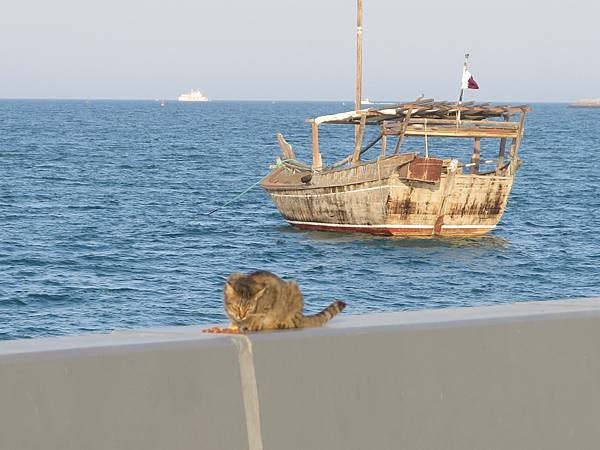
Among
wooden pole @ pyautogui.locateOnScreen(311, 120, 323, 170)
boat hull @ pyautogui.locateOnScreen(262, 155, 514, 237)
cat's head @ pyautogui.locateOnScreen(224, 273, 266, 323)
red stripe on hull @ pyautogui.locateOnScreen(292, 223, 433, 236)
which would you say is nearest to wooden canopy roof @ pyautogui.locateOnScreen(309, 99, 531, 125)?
wooden pole @ pyautogui.locateOnScreen(311, 120, 323, 170)

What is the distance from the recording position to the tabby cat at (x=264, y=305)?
393 cm

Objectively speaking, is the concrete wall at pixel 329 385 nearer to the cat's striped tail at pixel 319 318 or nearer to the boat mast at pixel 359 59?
the cat's striped tail at pixel 319 318

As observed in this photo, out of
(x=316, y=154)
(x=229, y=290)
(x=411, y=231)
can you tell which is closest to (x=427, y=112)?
(x=411, y=231)

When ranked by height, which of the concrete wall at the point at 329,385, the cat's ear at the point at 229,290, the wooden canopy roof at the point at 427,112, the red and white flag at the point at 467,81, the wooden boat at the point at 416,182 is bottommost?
the wooden boat at the point at 416,182

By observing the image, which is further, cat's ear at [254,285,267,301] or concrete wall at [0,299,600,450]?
cat's ear at [254,285,267,301]

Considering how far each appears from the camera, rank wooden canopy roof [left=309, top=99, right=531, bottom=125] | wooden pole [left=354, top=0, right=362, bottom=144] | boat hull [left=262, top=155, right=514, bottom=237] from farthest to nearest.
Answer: wooden pole [left=354, top=0, right=362, bottom=144] < boat hull [left=262, top=155, right=514, bottom=237] < wooden canopy roof [left=309, top=99, right=531, bottom=125]

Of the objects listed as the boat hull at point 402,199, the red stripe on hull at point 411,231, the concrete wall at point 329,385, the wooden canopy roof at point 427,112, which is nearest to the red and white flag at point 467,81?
the wooden canopy roof at point 427,112

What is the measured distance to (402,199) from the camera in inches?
1369

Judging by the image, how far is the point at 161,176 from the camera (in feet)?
231

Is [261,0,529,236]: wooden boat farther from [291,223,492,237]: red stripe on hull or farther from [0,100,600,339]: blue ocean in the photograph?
[0,100,600,339]: blue ocean

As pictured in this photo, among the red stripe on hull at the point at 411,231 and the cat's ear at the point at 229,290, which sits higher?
the cat's ear at the point at 229,290

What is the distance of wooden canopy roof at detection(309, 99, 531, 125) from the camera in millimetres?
33969

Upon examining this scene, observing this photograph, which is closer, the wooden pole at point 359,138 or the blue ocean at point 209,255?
the blue ocean at point 209,255

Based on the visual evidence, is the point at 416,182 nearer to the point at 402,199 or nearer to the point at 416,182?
the point at 416,182
